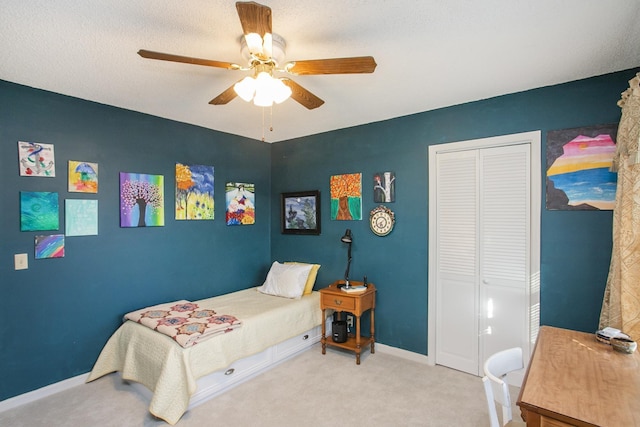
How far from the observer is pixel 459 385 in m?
2.73

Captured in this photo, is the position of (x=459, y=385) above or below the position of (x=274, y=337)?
below

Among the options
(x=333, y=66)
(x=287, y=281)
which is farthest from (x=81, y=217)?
(x=333, y=66)

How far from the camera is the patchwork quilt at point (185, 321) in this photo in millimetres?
2447

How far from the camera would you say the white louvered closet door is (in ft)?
8.86

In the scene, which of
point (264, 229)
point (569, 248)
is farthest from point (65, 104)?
point (569, 248)

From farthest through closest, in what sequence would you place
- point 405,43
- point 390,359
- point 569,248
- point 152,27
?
point 390,359 → point 569,248 → point 405,43 → point 152,27

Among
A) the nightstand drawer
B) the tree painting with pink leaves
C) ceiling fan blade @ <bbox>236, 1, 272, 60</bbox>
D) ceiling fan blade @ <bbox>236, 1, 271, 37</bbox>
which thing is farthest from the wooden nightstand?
ceiling fan blade @ <bbox>236, 1, 271, 37</bbox>

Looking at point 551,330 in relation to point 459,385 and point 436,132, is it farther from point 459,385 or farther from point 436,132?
point 436,132

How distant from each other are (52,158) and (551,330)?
386 centimetres

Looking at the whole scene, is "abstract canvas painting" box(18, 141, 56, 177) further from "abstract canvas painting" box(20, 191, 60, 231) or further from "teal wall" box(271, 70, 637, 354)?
"teal wall" box(271, 70, 637, 354)

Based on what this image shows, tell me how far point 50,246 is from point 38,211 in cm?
29

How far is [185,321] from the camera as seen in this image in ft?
8.80

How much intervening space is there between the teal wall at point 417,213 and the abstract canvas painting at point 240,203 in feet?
1.16

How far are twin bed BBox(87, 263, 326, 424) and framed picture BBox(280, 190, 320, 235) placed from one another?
53 centimetres
